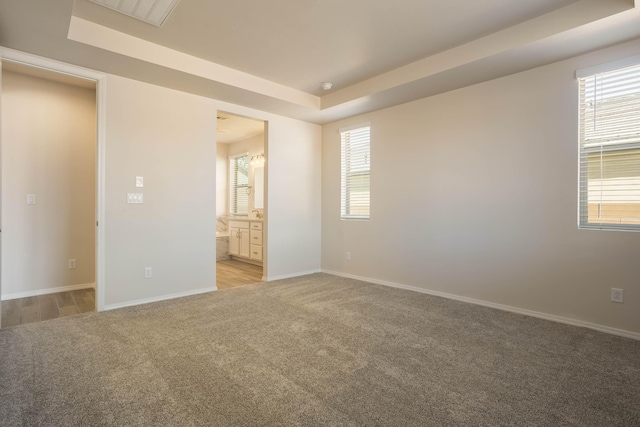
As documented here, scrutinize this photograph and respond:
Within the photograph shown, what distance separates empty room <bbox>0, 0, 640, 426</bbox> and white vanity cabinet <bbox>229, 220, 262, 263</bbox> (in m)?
1.13

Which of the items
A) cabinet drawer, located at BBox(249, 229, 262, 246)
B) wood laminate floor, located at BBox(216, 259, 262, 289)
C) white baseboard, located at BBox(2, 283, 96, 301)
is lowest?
wood laminate floor, located at BBox(216, 259, 262, 289)

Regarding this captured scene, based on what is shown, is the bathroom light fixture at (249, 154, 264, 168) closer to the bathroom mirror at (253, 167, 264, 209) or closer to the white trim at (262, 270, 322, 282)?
the bathroom mirror at (253, 167, 264, 209)

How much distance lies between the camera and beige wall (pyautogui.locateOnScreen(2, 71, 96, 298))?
146 inches

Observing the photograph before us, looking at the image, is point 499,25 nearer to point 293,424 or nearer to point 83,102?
point 293,424

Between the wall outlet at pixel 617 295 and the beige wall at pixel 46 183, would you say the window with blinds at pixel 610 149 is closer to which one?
the wall outlet at pixel 617 295

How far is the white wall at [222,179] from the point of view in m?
7.58

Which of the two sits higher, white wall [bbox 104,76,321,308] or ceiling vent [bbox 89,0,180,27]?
ceiling vent [bbox 89,0,180,27]

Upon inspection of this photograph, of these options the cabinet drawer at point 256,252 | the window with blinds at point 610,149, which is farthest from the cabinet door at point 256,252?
the window with blinds at point 610,149

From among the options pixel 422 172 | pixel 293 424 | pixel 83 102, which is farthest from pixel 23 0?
pixel 422 172

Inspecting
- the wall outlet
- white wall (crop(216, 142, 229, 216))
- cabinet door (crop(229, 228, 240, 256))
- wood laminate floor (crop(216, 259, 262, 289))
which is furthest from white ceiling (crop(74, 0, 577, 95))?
white wall (crop(216, 142, 229, 216))

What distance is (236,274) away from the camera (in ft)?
17.1

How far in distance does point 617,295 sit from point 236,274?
4.70 meters

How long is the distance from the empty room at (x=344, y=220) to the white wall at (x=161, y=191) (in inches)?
0.9

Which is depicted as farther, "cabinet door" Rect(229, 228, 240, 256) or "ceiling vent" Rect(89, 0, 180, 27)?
"cabinet door" Rect(229, 228, 240, 256)
